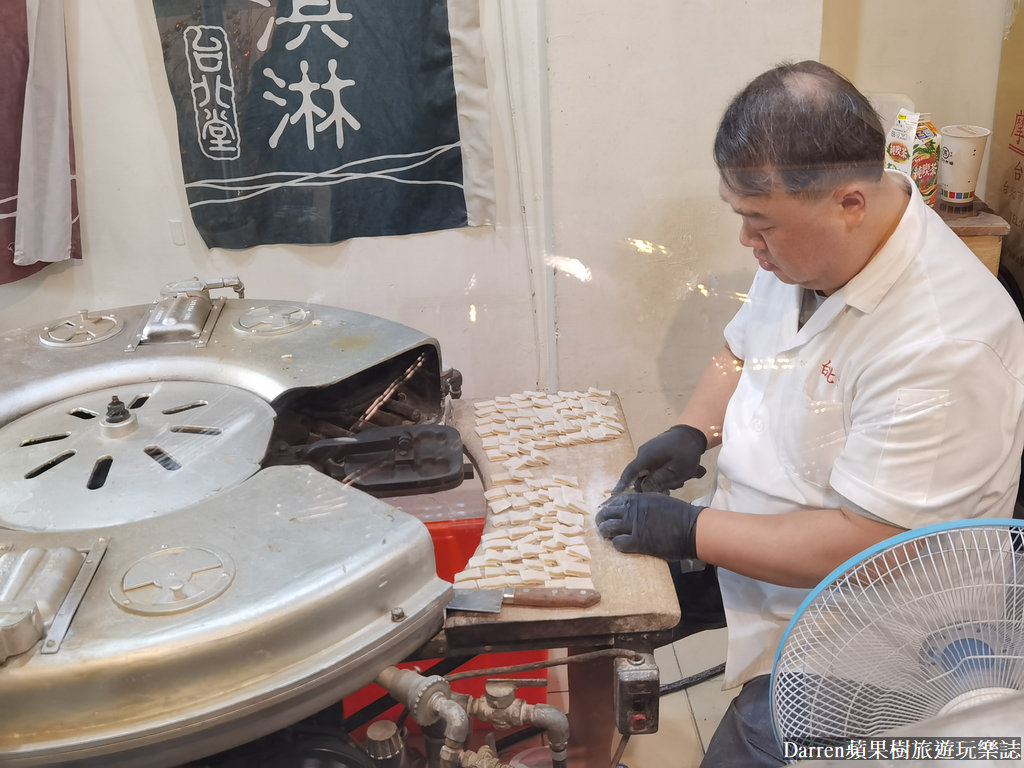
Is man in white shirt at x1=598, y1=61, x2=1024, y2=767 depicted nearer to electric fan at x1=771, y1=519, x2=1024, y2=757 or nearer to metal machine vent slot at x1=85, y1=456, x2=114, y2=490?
electric fan at x1=771, y1=519, x2=1024, y2=757

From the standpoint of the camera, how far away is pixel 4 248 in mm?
2330

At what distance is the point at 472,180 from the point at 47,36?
1.11 m

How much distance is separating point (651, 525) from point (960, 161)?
122 cm

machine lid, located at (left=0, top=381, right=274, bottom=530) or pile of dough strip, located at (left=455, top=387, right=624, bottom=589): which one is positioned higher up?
machine lid, located at (left=0, top=381, right=274, bottom=530)

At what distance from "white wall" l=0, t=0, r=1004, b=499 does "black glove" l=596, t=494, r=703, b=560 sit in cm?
109

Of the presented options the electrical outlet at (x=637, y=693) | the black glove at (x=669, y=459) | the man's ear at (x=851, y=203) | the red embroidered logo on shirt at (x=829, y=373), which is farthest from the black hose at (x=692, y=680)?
the man's ear at (x=851, y=203)

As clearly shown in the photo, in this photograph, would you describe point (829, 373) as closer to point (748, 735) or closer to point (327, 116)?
point (748, 735)

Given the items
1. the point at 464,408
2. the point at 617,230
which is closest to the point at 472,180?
the point at 617,230

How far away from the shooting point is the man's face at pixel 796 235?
133 cm

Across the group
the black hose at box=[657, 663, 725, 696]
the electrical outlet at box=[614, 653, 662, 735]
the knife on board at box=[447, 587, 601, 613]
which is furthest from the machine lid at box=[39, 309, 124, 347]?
the black hose at box=[657, 663, 725, 696]

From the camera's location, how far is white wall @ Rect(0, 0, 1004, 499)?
2.22 meters

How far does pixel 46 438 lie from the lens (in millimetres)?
1466

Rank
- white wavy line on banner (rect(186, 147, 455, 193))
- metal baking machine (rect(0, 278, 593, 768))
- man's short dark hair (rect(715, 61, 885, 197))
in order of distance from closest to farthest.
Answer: metal baking machine (rect(0, 278, 593, 768)) < man's short dark hair (rect(715, 61, 885, 197)) < white wavy line on banner (rect(186, 147, 455, 193))

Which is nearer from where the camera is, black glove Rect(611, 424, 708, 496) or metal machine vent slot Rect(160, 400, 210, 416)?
metal machine vent slot Rect(160, 400, 210, 416)
